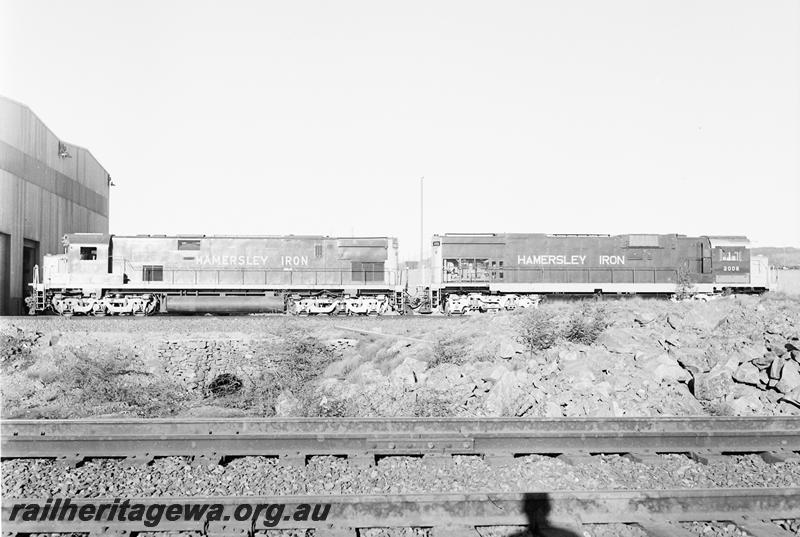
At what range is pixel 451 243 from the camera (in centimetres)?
2369

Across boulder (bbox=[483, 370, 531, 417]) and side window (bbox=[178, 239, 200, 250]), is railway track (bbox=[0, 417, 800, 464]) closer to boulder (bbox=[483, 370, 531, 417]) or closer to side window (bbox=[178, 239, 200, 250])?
boulder (bbox=[483, 370, 531, 417])

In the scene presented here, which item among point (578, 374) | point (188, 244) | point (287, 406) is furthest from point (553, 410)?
point (188, 244)

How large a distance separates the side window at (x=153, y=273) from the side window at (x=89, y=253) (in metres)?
2.10

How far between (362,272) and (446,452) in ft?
57.8

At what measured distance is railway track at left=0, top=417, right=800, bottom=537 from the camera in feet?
15.5

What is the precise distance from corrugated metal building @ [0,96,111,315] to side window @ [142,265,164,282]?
7.14 metres

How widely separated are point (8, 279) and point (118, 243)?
6.31 metres

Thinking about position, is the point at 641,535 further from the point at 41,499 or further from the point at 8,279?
the point at 8,279

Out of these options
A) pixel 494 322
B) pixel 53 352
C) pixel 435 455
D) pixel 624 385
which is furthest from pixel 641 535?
pixel 53 352

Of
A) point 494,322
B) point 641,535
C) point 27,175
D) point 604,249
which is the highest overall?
point 27,175

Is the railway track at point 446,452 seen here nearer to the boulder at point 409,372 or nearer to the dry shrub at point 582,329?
the boulder at point 409,372

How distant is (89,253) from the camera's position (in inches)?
905

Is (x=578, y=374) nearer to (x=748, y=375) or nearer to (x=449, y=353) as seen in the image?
(x=748, y=375)

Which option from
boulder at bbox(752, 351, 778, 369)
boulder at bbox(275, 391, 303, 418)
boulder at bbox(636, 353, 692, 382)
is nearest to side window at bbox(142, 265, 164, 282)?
boulder at bbox(275, 391, 303, 418)
